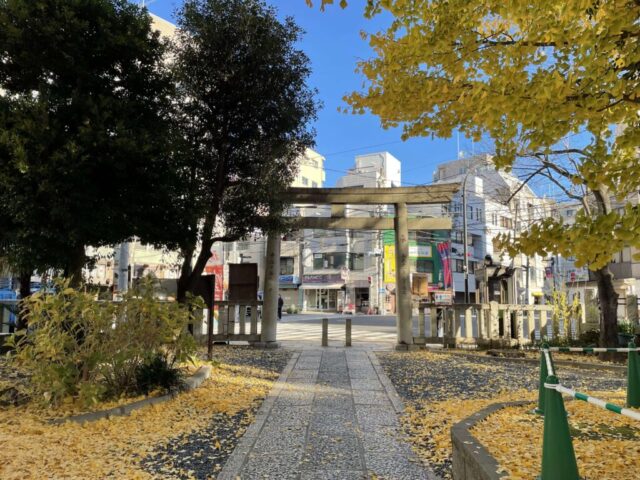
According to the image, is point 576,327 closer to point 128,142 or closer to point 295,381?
point 295,381

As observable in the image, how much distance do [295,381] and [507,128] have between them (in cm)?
526

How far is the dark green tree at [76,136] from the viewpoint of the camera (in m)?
5.43

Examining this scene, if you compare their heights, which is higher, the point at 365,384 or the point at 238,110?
the point at 238,110

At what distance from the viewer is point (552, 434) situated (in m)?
2.53

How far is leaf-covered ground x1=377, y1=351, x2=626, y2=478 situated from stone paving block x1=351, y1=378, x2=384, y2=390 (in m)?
0.29

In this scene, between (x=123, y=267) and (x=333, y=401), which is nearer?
(x=333, y=401)

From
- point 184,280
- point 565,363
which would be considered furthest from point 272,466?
point 565,363

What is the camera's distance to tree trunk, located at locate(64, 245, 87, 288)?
20.9ft

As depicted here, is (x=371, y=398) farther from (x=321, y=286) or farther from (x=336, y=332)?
(x=321, y=286)

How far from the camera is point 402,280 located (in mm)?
12695

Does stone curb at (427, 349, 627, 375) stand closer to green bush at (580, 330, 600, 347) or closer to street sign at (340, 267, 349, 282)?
green bush at (580, 330, 600, 347)

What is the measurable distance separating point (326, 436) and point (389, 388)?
2.68 metres

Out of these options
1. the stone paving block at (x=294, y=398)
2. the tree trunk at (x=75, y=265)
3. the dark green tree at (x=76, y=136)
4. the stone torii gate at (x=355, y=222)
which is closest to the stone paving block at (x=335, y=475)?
the stone paving block at (x=294, y=398)

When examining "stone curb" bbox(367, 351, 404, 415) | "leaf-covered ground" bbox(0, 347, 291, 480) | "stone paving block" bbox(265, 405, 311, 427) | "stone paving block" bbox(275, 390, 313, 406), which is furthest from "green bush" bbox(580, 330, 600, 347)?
"leaf-covered ground" bbox(0, 347, 291, 480)
